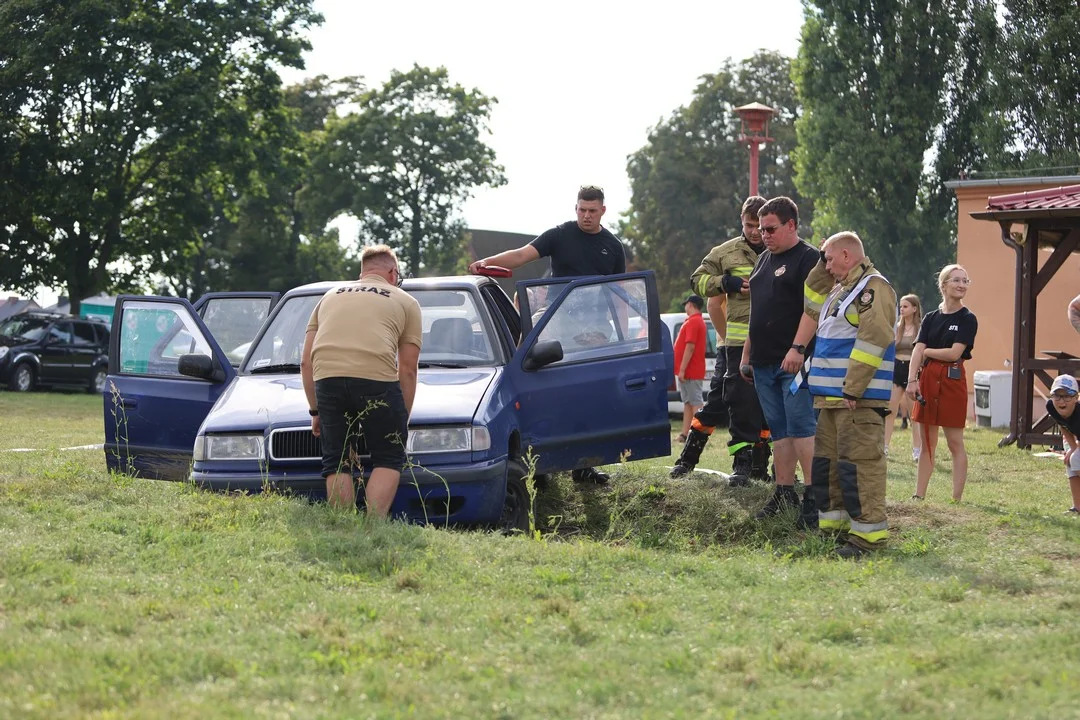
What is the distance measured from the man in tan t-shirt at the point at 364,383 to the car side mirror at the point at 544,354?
0.97 metres

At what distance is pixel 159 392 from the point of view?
8711 millimetres

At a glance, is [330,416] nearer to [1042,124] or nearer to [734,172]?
[1042,124]

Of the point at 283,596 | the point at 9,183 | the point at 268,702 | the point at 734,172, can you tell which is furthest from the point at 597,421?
the point at 734,172

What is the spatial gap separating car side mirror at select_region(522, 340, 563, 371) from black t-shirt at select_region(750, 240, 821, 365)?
1.22 metres

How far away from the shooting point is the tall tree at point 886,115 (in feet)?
125

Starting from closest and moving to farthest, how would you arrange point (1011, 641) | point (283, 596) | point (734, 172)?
point (1011, 641) < point (283, 596) < point (734, 172)

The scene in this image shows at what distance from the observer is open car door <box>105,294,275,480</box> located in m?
8.61

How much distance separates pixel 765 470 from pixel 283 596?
500 centimetres

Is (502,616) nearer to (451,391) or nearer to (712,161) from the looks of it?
(451,391)

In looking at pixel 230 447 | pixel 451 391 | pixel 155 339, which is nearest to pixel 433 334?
pixel 451 391

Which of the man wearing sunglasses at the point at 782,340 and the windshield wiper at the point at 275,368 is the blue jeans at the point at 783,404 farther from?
the windshield wiper at the point at 275,368

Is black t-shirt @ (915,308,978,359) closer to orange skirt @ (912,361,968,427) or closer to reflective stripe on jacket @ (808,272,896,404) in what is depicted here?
orange skirt @ (912,361,968,427)

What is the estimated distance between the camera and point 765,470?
31.5 ft

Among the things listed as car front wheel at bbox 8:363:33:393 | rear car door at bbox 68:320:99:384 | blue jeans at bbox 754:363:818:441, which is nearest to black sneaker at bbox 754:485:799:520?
blue jeans at bbox 754:363:818:441
